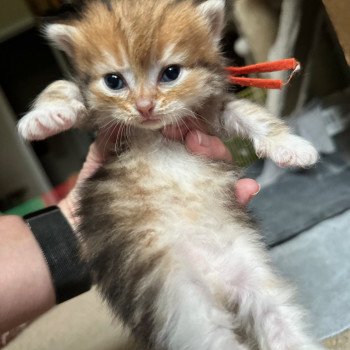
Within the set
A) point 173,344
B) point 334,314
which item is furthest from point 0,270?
point 334,314

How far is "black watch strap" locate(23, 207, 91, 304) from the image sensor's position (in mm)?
1156

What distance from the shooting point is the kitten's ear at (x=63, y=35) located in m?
1.01

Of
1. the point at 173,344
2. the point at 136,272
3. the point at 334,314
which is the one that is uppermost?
the point at 136,272

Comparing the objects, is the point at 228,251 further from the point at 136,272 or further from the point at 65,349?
the point at 65,349

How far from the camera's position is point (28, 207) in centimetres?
285

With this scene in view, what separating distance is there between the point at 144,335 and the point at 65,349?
0.87 meters

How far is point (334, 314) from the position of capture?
136cm

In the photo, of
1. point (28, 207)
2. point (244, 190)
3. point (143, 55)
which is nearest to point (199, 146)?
point (244, 190)

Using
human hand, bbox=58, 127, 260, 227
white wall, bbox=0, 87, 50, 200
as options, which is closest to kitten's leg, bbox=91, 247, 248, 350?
human hand, bbox=58, 127, 260, 227

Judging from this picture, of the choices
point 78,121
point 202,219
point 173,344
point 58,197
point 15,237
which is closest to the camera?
point 173,344

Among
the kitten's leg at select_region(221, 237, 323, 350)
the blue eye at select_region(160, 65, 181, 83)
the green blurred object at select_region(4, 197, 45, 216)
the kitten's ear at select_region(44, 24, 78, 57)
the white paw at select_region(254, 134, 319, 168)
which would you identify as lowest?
the green blurred object at select_region(4, 197, 45, 216)

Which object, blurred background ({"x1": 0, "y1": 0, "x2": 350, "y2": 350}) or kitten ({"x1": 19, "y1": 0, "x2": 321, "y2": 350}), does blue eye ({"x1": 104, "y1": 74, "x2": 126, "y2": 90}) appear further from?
blurred background ({"x1": 0, "y1": 0, "x2": 350, "y2": 350})

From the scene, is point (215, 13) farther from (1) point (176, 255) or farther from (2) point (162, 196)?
(1) point (176, 255)

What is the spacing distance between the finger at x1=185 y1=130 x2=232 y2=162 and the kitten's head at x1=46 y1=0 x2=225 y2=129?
2.8 inches
